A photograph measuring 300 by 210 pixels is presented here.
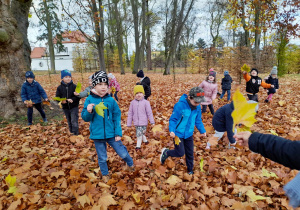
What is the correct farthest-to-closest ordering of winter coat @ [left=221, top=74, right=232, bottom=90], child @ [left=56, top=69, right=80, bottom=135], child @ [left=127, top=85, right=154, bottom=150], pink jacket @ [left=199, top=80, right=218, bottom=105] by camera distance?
winter coat @ [left=221, top=74, right=232, bottom=90] < pink jacket @ [left=199, top=80, right=218, bottom=105] < child @ [left=56, top=69, right=80, bottom=135] < child @ [left=127, top=85, right=154, bottom=150]

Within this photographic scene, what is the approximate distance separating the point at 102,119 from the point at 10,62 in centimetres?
445

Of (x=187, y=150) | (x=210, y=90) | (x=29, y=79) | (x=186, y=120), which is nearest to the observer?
(x=186, y=120)

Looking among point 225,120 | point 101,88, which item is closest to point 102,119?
point 101,88

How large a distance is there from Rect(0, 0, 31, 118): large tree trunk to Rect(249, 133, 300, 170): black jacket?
614 centimetres

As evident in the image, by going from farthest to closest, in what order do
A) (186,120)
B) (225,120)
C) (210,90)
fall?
(210,90)
(225,120)
(186,120)

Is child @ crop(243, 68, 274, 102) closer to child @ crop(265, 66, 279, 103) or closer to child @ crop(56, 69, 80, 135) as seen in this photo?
child @ crop(265, 66, 279, 103)

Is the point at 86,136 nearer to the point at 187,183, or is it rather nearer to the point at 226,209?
the point at 187,183

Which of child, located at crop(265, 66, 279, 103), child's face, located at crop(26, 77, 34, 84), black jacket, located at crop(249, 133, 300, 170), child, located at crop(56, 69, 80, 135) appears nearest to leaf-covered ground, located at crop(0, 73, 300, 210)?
child, located at crop(56, 69, 80, 135)

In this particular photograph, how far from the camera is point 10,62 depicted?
16.7 ft

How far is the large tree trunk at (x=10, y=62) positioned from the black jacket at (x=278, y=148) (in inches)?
242

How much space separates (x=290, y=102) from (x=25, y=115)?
393 inches

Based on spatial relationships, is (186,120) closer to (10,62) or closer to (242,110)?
(242,110)

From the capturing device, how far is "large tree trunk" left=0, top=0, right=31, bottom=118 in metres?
4.79

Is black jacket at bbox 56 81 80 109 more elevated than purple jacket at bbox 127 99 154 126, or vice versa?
black jacket at bbox 56 81 80 109
